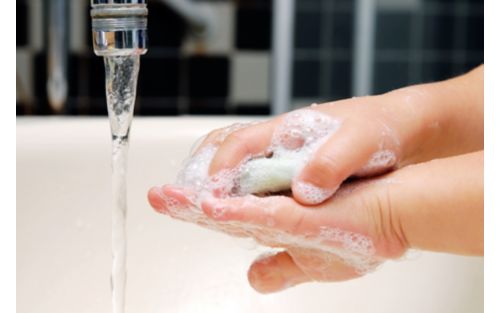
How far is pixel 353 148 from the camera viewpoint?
62 cm

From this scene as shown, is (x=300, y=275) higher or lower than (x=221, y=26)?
lower

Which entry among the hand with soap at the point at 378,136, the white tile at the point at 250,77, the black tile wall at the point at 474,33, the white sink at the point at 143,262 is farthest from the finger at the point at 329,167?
the black tile wall at the point at 474,33

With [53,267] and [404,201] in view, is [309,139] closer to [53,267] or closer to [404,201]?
[404,201]

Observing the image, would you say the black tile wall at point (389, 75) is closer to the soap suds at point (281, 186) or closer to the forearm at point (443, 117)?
the forearm at point (443, 117)

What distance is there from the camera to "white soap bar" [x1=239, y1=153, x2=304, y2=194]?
0.64 m

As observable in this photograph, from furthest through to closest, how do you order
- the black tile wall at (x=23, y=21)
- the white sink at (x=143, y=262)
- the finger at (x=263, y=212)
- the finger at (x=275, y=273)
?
the black tile wall at (x=23, y=21) → the white sink at (x=143, y=262) → the finger at (x=275, y=273) → the finger at (x=263, y=212)

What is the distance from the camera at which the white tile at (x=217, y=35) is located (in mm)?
1893

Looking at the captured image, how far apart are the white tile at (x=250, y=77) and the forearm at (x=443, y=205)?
1290 millimetres

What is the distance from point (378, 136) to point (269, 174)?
0.10 metres

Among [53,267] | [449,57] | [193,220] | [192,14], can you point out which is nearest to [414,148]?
[193,220]

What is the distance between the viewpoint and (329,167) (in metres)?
0.61

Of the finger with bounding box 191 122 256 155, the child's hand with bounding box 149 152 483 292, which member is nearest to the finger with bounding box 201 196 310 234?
the child's hand with bounding box 149 152 483 292
